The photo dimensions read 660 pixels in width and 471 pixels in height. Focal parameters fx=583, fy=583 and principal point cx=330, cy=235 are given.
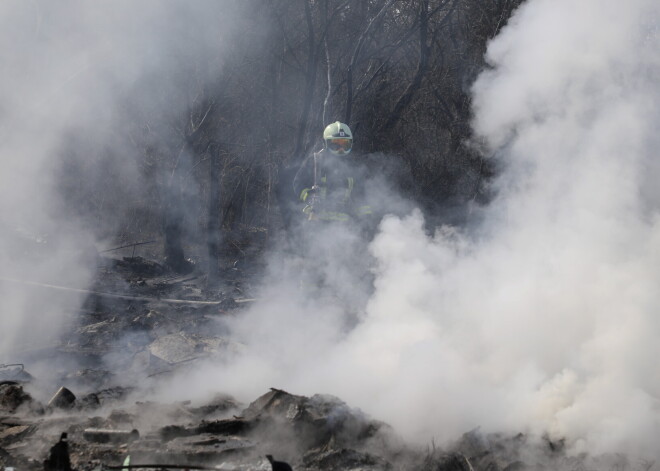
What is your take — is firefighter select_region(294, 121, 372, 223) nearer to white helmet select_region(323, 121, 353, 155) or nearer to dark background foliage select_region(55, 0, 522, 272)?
white helmet select_region(323, 121, 353, 155)

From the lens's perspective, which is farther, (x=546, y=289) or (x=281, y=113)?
(x=281, y=113)

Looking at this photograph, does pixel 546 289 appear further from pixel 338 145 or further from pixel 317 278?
pixel 338 145

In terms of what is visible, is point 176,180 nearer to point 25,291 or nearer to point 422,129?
point 25,291

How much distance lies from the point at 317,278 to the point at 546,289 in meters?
3.69

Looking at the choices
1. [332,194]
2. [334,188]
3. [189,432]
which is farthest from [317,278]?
[189,432]

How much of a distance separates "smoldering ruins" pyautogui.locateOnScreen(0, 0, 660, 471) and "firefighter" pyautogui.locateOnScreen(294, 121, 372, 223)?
236 mm

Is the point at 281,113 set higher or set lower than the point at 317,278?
higher

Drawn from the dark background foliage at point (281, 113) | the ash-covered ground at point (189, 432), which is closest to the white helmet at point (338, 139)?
the dark background foliage at point (281, 113)

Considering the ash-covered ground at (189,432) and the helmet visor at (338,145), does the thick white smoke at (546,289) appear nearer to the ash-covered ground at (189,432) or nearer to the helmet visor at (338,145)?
the ash-covered ground at (189,432)

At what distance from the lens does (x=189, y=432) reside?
A: 4.37 m

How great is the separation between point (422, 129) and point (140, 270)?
8900mm

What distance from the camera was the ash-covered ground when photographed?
13.0ft

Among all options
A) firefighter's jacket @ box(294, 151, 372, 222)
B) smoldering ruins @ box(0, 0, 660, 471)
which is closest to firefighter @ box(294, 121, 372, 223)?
firefighter's jacket @ box(294, 151, 372, 222)

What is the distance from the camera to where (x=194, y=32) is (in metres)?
9.93
